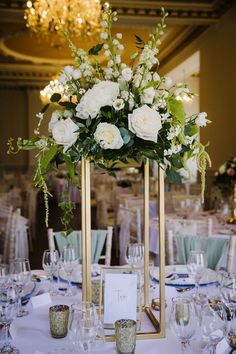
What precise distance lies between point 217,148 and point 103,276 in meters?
6.90

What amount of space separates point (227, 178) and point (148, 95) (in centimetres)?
389

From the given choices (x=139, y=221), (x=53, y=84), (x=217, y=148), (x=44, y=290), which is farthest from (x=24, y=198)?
(x=53, y=84)

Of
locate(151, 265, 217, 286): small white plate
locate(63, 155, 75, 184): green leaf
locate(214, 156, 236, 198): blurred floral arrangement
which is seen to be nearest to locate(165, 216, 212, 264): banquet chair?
locate(214, 156, 236, 198): blurred floral arrangement

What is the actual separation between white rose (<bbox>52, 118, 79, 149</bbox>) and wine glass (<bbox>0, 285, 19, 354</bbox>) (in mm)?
605

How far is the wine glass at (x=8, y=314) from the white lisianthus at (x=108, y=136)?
2.18 feet

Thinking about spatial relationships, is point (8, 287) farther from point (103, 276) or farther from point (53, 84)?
point (53, 84)

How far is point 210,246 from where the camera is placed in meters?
3.16

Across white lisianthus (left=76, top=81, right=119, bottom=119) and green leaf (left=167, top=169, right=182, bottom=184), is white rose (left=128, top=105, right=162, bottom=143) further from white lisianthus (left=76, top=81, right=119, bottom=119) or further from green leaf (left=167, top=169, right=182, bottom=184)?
green leaf (left=167, top=169, right=182, bottom=184)

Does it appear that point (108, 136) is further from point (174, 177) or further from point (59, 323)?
point (59, 323)

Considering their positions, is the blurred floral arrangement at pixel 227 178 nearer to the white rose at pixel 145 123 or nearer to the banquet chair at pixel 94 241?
the banquet chair at pixel 94 241

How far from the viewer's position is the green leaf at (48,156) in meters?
1.58

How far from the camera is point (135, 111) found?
148 centimetres

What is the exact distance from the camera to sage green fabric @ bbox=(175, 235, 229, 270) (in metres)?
3.10

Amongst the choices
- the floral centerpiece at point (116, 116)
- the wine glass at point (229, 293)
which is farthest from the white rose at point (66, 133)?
the wine glass at point (229, 293)
